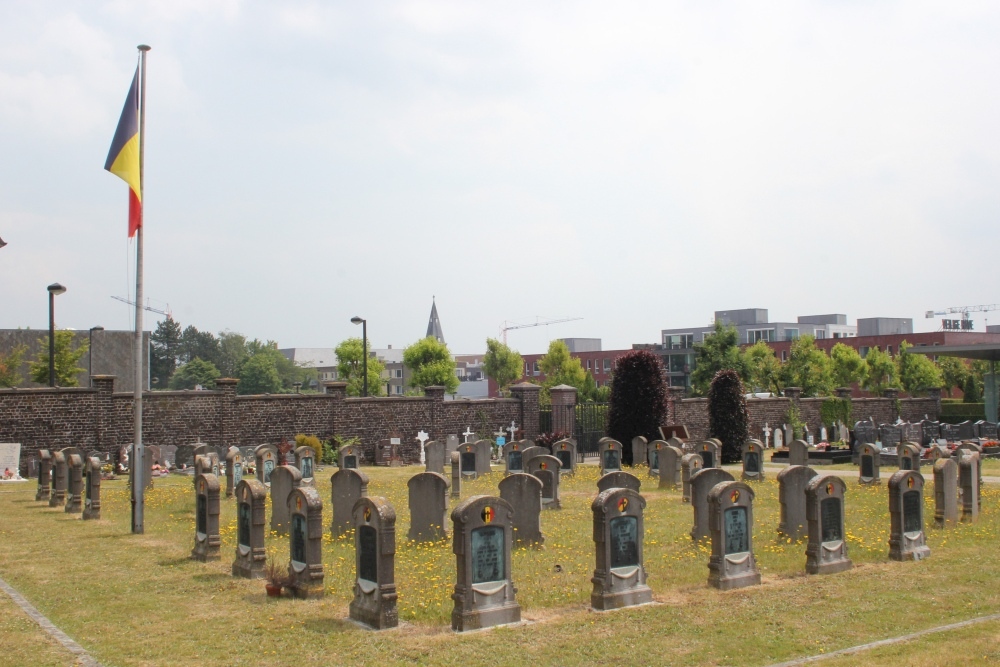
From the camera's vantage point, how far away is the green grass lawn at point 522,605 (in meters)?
8.18

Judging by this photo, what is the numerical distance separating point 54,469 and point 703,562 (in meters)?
14.1

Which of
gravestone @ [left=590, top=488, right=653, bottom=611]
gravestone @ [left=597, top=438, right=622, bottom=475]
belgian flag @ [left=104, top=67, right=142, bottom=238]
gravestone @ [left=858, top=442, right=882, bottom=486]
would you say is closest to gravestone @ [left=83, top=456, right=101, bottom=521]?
belgian flag @ [left=104, top=67, right=142, bottom=238]

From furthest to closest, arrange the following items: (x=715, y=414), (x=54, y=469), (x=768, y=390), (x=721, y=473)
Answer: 1. (x=768, y=390)
2. (x=715, y=414)
3. (x=54, y=469)
4. (x=721, y=473)

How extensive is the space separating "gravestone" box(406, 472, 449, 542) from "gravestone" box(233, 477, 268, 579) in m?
2.98

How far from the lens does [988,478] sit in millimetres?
24016

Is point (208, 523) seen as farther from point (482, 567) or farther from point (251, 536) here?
point (482, 567)

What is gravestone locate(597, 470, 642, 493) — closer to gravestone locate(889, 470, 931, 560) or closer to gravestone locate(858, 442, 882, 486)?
gravestone locate(889, 470, 931, 560)

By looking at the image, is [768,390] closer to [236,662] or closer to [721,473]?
[721,473]

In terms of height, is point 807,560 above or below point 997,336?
below

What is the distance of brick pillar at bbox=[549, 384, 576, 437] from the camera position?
1353 inches

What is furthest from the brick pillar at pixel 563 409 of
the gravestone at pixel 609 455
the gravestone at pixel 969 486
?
the gravestone at pixel 969 486

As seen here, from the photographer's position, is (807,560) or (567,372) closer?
(807,560)

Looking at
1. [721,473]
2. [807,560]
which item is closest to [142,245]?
[721,473]

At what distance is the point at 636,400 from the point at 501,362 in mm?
55326
